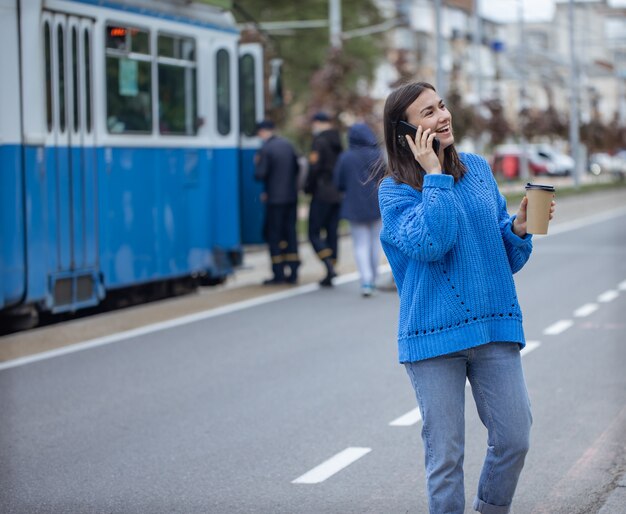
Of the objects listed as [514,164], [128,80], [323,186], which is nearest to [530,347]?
[128,80]

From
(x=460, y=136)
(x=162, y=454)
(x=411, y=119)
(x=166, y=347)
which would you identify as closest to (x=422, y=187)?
(x=411, y=119)

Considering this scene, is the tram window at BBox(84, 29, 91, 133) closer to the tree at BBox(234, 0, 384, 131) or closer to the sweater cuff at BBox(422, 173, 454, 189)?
the sweater cuff at BBox(422, 173, 454, 189)

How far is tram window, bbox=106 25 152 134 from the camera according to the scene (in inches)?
529

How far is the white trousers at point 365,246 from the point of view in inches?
591

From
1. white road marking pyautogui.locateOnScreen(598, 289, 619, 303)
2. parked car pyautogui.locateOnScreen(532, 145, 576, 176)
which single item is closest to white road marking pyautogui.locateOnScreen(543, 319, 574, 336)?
white road marking pyautogui.locateOnScreen(598, 289, 619, 303)

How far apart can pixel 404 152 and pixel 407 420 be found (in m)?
3.77

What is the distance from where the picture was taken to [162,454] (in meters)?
7.51

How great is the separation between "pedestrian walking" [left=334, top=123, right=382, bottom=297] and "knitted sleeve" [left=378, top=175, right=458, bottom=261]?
1017cm

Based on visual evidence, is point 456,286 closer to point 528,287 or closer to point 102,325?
point 102,325

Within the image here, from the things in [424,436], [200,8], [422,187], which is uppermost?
[200,8]

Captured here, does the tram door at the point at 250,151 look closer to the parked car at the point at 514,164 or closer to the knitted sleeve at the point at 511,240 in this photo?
the knitted sleeve at the point at 511,240

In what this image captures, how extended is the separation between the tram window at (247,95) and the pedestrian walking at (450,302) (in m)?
12.2

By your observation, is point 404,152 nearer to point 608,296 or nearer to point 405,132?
point 405,132

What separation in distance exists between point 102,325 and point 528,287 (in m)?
5.52
